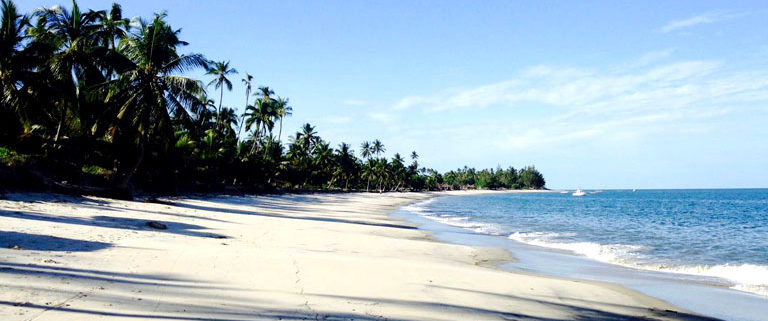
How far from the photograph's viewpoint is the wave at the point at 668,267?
36.0 feet

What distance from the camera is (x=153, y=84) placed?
916 inches

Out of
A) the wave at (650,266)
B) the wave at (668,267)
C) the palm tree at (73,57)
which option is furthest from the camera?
the palm tree at (73,57)

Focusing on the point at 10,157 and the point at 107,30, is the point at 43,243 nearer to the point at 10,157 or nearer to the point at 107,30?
the point at 10,157

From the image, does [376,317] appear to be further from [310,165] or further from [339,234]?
[310,165]

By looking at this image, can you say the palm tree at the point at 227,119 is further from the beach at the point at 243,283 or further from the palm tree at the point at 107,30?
the beach at the point at 243,283

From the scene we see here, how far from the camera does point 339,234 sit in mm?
16641

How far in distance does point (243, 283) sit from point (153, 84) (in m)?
19.9

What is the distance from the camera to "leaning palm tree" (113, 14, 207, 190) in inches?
A: 891

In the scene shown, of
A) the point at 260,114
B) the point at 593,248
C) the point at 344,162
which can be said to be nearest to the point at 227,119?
the point at 260,114

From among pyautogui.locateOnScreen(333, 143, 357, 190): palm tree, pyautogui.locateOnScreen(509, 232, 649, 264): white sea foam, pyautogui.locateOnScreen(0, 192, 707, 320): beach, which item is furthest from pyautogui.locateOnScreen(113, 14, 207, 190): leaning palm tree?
pyautogui.locateOnScreen(333, 143, 357, 190): palm tree

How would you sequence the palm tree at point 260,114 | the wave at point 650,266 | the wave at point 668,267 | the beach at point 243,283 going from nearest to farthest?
the beach at point 243,283 → the wave at point 668,267 → the wave at point 650,266 → the palm tree at point 260,114

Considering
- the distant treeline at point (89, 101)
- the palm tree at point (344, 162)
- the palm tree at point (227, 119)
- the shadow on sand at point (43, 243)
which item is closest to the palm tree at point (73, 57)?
the distant treeline at point (89, 101)

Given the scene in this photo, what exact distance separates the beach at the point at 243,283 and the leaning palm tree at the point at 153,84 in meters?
11.2

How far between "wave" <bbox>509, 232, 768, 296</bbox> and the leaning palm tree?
59.5 feet
